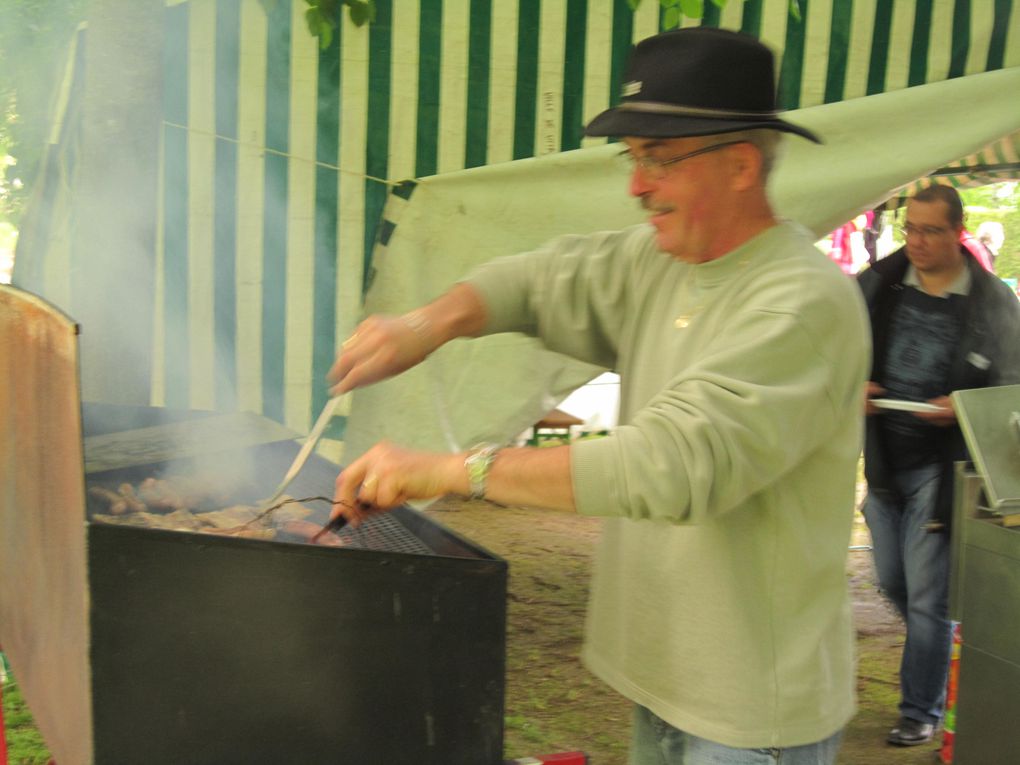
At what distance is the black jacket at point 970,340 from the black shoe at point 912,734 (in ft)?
2.60

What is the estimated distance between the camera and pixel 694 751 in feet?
5.75

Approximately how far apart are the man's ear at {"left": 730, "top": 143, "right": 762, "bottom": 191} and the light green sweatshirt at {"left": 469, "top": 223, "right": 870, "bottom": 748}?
87 millimetres

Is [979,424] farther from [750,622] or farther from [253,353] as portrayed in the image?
[253,353]

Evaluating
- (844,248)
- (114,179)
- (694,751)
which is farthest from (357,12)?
(844,248)

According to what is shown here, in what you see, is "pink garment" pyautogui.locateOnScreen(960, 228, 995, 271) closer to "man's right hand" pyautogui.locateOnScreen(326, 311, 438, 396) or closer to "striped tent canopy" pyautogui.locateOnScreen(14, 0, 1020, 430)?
"striped tent canopy" pyautogui.locateOnScreen(14, 0, 1020, 430)

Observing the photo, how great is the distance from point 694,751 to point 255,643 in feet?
2.40

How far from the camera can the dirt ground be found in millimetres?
3932

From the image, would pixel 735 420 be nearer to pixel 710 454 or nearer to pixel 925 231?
pixel 710 454

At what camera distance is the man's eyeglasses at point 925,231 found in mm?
3666

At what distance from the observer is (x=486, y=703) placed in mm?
1839

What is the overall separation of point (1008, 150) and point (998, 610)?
390 centimetres

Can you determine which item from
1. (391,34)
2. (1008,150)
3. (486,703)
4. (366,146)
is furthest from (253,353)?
(1008,150)

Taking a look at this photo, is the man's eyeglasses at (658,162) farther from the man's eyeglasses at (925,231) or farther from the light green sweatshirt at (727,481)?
the man's eyeglasses at (925,231)

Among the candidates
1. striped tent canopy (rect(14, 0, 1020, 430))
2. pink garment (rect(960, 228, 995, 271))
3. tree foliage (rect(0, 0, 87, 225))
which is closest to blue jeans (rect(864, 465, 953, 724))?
pink garment (rect(960, 228, 995, 271))
